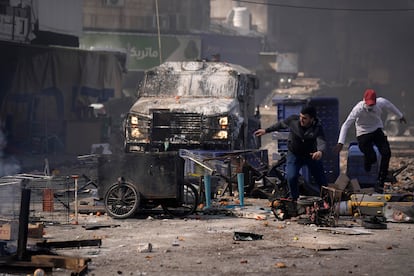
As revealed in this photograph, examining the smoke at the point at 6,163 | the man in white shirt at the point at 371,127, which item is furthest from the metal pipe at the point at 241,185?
the smoke at the point at 6,163

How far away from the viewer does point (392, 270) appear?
8867 mm

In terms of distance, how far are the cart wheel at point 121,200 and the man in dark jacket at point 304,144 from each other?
2331 mm

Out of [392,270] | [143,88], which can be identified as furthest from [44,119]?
[392,270]

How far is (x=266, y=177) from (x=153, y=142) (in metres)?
3.68

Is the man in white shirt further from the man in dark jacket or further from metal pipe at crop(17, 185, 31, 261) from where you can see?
metal pipe at crop(17, 185, 31, 261)

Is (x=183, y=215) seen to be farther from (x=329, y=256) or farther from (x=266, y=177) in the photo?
(x=329, y=256)

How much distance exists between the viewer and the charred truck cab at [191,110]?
18.3 meters

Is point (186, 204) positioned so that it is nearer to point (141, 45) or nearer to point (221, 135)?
point (221, 135)

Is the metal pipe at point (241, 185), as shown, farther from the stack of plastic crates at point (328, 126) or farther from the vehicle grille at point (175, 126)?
the vehicle grille at point (175, 126)

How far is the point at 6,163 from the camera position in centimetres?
2297

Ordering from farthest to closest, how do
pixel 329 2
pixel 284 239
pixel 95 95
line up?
pixel 329 2
pixel 95 95
pixel 284 239

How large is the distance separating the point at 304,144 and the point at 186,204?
2.14 metres

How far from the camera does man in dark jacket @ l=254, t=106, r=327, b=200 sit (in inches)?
499

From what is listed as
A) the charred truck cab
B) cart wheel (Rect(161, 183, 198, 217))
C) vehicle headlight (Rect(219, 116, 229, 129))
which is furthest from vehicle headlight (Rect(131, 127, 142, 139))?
cart wheel (Rect(161, 183, 198, 217))
